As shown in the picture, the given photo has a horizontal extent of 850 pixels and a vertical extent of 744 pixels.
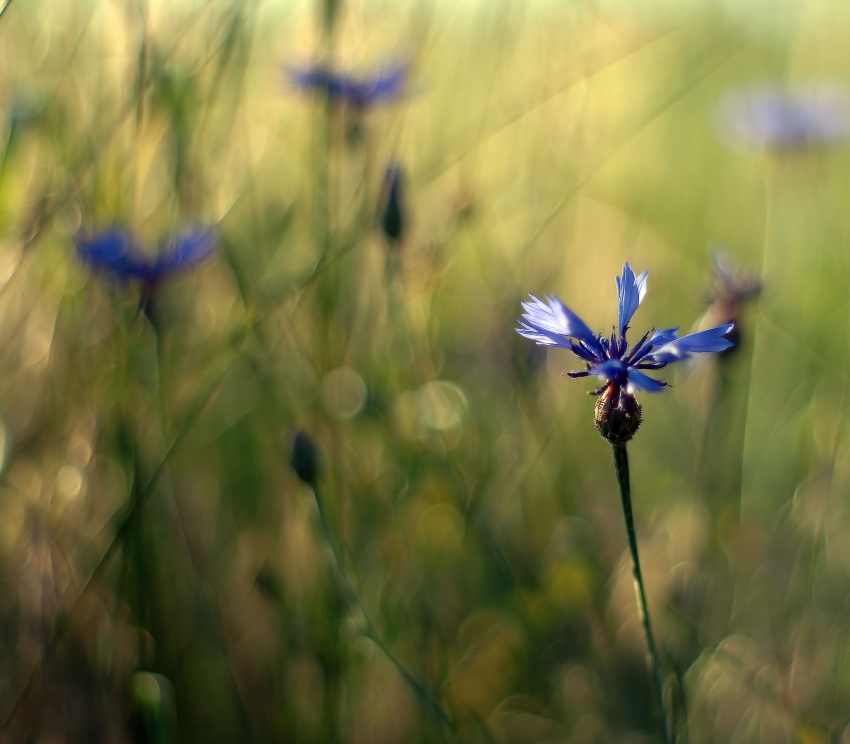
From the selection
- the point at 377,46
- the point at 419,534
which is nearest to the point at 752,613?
the point at 419,534

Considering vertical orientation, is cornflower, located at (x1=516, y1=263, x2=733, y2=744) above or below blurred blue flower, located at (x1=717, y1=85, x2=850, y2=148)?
below

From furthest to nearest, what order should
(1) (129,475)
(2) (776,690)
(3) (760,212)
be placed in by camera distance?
(3) (760,212)
(2) (776,690)
(1) (129,475)

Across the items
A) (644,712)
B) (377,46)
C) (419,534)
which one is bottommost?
(644,712)

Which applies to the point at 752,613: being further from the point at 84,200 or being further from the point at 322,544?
the point at 84,200

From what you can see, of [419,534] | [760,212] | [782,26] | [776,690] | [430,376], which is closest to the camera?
[776,690]

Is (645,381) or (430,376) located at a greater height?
(430,376)

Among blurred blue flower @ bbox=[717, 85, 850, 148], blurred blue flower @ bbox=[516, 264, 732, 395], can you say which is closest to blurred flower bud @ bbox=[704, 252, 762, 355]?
blurred blue flower @ bbox=[516, 264, 732, 395]

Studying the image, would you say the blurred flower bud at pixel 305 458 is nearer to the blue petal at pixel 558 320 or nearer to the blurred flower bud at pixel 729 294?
the blue petal at pixel 558 320

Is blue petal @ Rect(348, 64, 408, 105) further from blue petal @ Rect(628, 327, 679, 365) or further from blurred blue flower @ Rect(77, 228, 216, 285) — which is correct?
blue petal @ Rect(628, 327, 679, 365)
